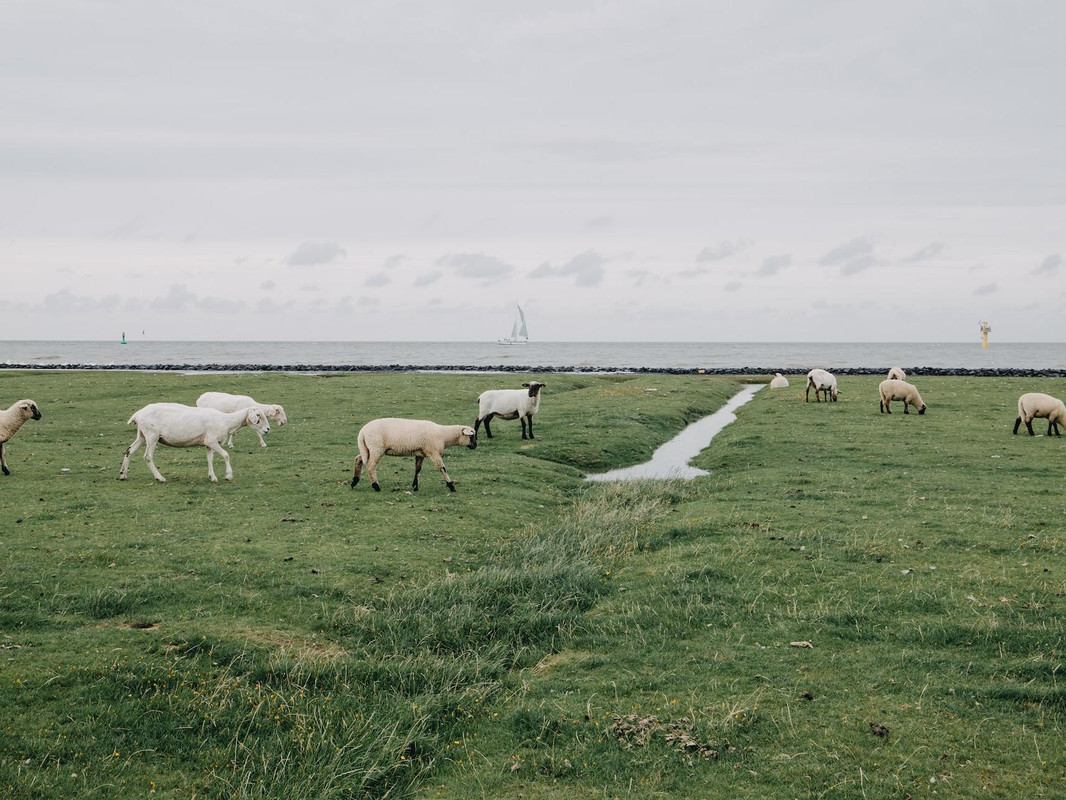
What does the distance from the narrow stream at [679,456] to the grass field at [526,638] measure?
4.08 m

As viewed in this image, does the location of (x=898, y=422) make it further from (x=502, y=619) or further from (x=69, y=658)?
(x=69, y=658)

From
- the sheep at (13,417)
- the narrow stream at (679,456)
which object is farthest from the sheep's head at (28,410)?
the narrow stream at (679,456)

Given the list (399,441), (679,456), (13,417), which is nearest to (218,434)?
(399,441)

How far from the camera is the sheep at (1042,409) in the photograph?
2839 cm

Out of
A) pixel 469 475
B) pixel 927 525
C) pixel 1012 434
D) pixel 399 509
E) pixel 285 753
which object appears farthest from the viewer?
pixel 1012 434

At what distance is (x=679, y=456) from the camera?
29.8 m

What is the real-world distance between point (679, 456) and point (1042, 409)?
531 inches

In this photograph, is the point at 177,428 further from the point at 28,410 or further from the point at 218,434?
the point at 28,410

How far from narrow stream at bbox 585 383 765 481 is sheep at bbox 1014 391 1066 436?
11.8 meters

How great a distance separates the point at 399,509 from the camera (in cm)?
1777

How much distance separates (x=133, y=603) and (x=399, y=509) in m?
7.15

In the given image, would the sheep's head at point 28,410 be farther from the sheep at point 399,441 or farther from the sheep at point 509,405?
the sheep at point 509,405

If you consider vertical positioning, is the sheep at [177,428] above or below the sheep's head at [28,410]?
below

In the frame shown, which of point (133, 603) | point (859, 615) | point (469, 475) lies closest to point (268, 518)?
point (133, 603)
